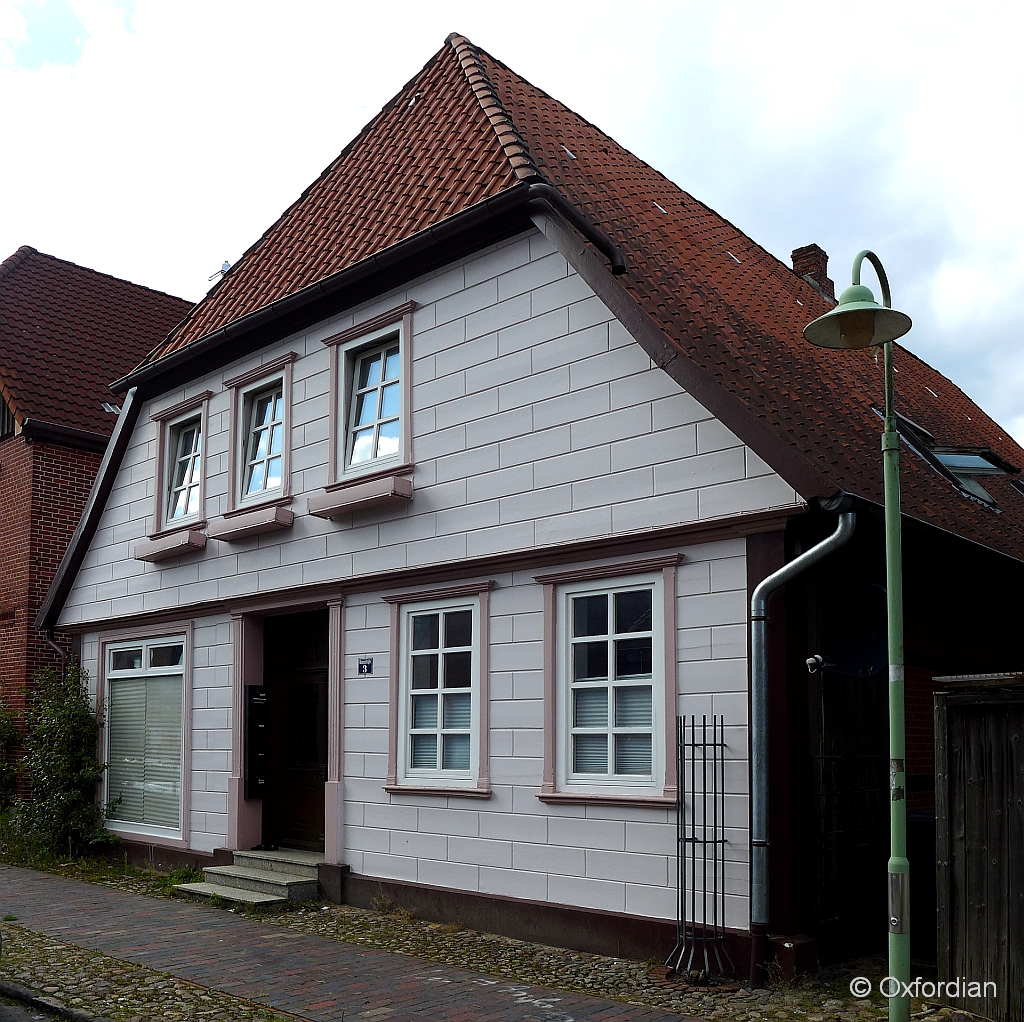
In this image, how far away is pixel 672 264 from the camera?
1087cm

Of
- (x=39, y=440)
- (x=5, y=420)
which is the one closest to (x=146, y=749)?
(x=39, y=440)

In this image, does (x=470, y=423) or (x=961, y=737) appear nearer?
(x=961, y=737)

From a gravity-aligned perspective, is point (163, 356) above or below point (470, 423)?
above

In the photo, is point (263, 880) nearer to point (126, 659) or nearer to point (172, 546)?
point (172, 546)

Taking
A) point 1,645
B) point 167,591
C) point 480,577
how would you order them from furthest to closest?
point 1,645 < point 167,591 < point 480,577

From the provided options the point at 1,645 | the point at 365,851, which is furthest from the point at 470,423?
the point at 1,645

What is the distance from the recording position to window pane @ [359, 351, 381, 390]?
11.6 m

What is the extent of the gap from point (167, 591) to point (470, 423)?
18.2ft

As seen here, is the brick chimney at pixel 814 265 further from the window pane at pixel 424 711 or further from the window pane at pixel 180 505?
the window pane at pixel 424 711

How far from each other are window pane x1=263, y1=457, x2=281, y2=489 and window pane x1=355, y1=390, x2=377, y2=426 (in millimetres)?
1337

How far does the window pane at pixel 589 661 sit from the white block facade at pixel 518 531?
12.2 inches

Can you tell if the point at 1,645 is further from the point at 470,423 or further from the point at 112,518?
the point at 470,423

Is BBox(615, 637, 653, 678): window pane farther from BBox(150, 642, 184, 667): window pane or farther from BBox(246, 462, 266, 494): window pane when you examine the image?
BBox(150, 642, 184, 667): window pane

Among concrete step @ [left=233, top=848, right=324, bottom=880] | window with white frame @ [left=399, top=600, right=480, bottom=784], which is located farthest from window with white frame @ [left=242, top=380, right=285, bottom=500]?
concrete step @ [left=233, top=848, right=324, bottom=880]
